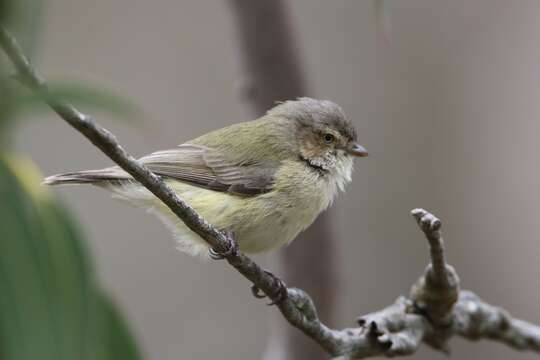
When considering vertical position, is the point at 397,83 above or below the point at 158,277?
above

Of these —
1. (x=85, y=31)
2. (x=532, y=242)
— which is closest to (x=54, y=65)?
(x=85, y=31)

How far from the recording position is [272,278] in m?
3.09

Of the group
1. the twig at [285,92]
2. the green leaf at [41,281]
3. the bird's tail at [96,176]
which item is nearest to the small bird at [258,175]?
the bird's tail at [96,176]

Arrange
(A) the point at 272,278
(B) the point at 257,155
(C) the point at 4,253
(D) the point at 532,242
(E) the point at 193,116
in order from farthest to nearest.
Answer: (E) the point at 193,116 < (D) the point at 532,242 < (B) the point at 257,155 < (A) the point at 272,278 < (C) the point at 4,253

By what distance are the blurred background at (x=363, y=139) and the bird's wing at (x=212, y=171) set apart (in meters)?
2.48

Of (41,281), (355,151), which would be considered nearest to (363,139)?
(355,151)

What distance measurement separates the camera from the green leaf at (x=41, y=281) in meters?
2.09

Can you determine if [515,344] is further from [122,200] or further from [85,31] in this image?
[85,31]

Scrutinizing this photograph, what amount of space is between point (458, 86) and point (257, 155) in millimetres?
3904

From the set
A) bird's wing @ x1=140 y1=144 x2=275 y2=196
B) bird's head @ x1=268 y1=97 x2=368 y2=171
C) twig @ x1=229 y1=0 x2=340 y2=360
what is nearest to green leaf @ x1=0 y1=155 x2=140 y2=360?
bird's wing @ x1=140 y1=144 x2=275 y2=196

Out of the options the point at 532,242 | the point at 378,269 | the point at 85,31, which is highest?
the point at 85,31

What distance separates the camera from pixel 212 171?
4027 mm

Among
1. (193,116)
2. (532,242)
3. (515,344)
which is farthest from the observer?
(193,116)

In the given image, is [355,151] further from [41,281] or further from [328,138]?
[41,281]
